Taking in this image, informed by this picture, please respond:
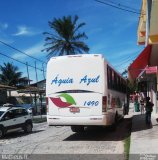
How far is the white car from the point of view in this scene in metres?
20.4

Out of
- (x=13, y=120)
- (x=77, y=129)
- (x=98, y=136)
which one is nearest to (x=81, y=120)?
(x=98, y=136)

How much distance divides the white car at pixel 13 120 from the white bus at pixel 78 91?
472 cm

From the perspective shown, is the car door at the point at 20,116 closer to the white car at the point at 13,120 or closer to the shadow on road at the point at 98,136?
the white car at the point at 13,120

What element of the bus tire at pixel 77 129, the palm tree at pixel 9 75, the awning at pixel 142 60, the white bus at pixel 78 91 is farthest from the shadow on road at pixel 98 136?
the palm tree at pixel 9 75

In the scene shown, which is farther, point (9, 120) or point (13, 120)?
point (13, 120)

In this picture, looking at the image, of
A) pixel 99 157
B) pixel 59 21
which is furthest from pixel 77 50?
pixel 99 157

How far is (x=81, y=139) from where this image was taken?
16766mm

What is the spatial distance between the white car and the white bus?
15.5 ft

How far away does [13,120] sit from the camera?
21.4m

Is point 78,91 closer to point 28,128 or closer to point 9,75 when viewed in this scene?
point 28,128

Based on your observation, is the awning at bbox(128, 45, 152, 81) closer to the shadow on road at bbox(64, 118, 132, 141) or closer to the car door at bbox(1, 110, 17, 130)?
the shadow on road at bbox(64, 118, 132, 141)

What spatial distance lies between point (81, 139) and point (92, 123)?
1261mm

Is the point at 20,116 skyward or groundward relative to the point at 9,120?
skyward

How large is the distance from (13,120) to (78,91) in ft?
21.2
